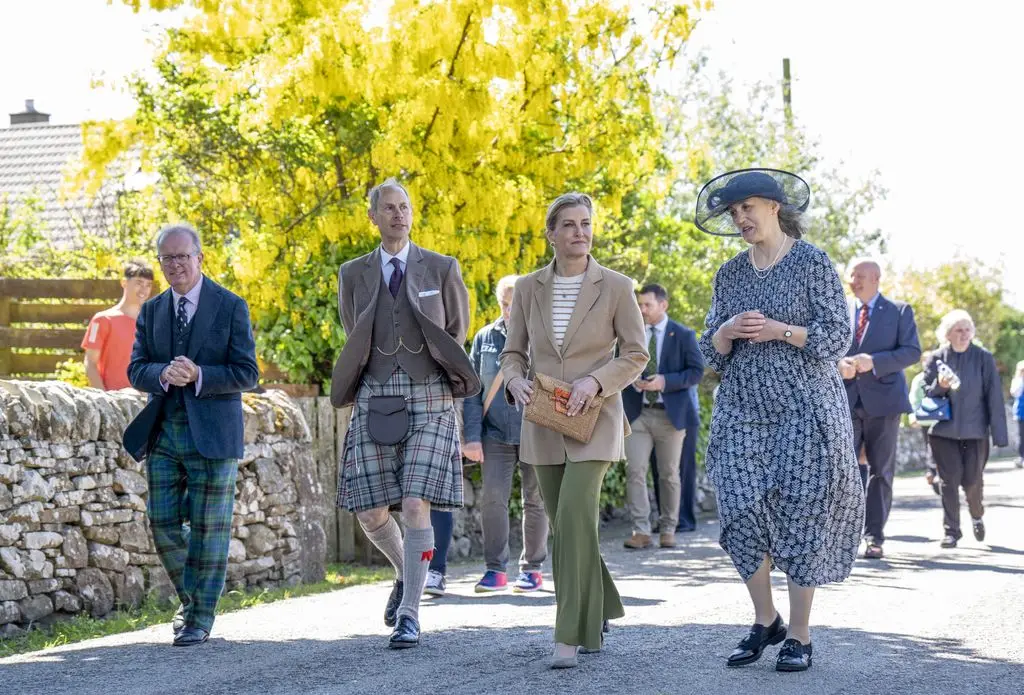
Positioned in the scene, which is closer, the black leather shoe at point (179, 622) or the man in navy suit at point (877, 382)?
the black leather shoe at point (179, 622)

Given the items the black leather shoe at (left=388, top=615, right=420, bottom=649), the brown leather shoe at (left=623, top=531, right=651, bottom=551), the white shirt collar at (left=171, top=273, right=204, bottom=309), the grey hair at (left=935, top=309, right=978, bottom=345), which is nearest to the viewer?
the black leather shoe at (left=388, top=615, right=420, bottom=649)

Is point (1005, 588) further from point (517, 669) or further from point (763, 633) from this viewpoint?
point (517, 669)

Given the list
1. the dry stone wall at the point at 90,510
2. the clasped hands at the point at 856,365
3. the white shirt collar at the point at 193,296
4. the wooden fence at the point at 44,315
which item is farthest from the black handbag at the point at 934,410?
the wooden fence at the point at 44,315

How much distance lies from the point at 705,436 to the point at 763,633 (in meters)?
10.5

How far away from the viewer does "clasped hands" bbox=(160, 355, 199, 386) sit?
751 cm

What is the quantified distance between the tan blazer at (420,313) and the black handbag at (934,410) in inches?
244

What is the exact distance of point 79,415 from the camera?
8.70 m

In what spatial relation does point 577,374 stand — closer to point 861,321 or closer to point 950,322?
point 861,321

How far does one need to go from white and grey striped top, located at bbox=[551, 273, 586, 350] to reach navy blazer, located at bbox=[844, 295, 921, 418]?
189 inches

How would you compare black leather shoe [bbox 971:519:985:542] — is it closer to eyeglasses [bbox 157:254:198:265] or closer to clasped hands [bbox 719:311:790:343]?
clasped hands [bbox 719:311:790:343]

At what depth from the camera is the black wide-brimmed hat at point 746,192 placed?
6895 mm

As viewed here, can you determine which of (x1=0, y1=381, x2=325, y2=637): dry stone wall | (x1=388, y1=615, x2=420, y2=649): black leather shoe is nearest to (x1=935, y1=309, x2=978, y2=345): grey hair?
(x1=0, y1=381, x2=325, y2=637): dry stone wall

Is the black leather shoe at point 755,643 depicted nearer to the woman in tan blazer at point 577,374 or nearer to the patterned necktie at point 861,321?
the woman in tan blazer at point 577,374

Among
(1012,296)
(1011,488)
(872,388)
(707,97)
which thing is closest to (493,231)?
(872,388)
